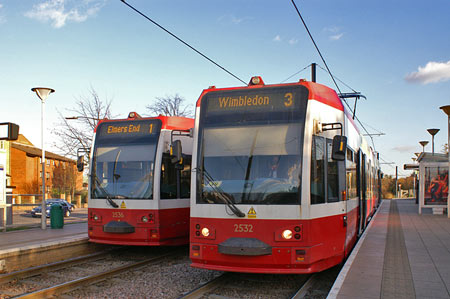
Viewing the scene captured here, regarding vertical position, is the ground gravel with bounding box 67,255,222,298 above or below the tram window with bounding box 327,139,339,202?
below

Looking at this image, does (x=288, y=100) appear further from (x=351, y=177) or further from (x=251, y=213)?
(x=351, y=177)

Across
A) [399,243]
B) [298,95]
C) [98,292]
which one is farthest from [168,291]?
[399,243]

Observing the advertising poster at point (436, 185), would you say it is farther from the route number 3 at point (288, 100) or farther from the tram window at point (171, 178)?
the route number 3 at point (288, 100)

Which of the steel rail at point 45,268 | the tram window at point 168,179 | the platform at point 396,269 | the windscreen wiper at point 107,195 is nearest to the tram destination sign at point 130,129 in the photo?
the tram window at point 168,179

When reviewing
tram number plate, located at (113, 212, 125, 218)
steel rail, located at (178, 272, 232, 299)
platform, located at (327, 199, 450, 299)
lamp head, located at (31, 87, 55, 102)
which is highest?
lamp head, located at (31, 87, 55, 102)

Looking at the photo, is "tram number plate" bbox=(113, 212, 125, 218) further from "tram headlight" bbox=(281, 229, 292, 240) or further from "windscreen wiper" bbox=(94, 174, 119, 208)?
"tram headlight" bbox=(281, 229, 292, 240)

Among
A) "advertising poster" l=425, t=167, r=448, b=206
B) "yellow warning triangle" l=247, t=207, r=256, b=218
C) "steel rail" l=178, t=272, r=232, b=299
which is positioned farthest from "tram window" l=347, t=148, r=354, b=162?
"advertising poster" l=425, t=167, r=448, b=206

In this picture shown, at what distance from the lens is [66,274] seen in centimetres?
973

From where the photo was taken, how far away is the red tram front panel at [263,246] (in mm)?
7172

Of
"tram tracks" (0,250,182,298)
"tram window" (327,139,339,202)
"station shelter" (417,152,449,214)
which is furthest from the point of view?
"station shelter" (417,152,449,214)

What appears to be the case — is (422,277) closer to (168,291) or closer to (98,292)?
(168,291)

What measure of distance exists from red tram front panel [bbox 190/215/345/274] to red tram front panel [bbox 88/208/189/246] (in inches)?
134

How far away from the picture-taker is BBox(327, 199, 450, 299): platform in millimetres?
6602

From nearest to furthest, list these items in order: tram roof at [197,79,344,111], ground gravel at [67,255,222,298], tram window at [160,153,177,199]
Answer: tram roof at [197,79,344,111] < ground gravel at [67,255,222,298] < tram window at [160,153,177,199]
